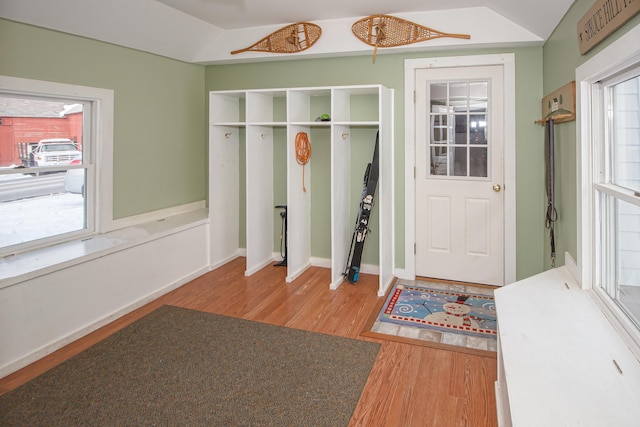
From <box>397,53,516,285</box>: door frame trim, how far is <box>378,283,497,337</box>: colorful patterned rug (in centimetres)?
40

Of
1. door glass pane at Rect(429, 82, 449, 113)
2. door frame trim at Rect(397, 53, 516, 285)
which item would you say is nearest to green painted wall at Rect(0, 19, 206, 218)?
door frame trim at Rect(397, 53, 516, 285)

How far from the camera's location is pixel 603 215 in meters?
2.21

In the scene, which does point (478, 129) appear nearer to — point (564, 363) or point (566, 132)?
point (566, 132)

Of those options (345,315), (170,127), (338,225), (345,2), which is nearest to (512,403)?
(345,315)

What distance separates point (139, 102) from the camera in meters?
3.91

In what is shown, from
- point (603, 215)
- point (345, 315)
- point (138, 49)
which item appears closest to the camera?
point (603, 215)

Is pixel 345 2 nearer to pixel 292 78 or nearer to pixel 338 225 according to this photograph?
pixel 292 78

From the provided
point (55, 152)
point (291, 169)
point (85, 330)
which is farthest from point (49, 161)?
point (291, 169)

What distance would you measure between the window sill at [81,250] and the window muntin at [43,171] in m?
0.17

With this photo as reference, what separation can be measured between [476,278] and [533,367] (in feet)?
7.92

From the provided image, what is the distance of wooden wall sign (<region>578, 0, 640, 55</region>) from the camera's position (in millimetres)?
1692

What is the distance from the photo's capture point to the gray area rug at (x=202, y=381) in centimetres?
208

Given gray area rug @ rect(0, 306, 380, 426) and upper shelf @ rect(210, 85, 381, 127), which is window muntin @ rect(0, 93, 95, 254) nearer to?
gray area rug @ rect(0, 306, 380, 426)

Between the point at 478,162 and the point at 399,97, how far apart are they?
0.96 m
